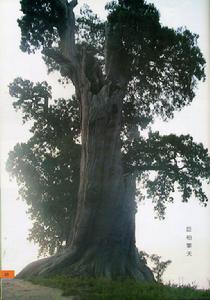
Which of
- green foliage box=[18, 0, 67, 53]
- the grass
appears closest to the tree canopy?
green foliage box=[18, 0, 67, 53]

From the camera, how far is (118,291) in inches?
534

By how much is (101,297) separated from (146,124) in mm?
15998

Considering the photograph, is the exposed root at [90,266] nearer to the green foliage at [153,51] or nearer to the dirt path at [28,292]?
the dirt path at [28,292]

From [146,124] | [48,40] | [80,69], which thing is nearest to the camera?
[80,69]

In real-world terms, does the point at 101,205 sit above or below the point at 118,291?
above

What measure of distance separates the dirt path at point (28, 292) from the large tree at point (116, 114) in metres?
2.89

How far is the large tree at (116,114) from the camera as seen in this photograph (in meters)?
19.5

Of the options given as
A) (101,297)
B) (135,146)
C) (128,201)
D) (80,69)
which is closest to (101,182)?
(128,201)

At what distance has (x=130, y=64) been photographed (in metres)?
22.8

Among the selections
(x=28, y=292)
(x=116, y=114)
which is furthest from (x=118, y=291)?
(x=116, y=114)

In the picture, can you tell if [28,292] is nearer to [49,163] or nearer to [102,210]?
[102,210]

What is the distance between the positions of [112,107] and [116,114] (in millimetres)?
380

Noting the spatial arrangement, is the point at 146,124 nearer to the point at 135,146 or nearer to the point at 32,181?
the point at 135,146

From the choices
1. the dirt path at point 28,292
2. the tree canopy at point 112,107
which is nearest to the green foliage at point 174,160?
the tree canopy at point 112,107
